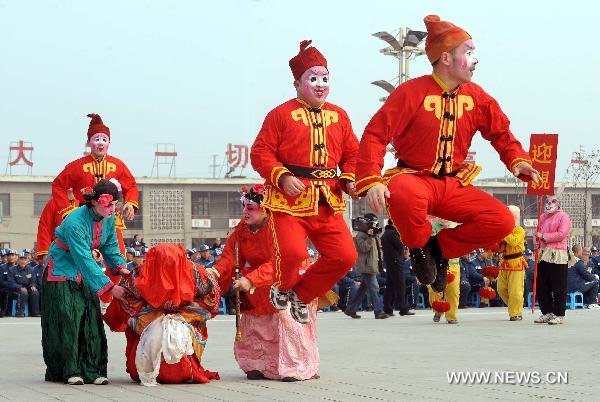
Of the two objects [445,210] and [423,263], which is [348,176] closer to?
[423,263]

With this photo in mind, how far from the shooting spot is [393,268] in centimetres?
1930

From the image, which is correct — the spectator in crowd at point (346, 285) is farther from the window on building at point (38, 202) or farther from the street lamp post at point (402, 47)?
the window on building at point (38, 202)

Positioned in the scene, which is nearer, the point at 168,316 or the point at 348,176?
the point at 348,176

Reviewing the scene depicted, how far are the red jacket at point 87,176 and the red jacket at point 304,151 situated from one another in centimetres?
410

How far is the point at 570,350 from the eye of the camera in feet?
41.4

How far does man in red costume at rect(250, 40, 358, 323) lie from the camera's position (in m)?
8.74

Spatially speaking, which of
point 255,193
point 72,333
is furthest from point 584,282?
point 72,333

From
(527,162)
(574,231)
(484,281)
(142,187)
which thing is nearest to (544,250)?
(484,281)

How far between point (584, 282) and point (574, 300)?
1.50 ft

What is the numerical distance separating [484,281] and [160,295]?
569 inches

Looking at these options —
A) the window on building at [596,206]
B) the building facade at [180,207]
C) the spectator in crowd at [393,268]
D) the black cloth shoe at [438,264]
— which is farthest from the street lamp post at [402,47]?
the window on building at [596,206]

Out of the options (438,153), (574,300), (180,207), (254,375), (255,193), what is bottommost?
(574,300)

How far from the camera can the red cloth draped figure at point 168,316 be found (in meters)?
9.97

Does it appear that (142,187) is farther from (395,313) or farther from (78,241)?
(78,241)
